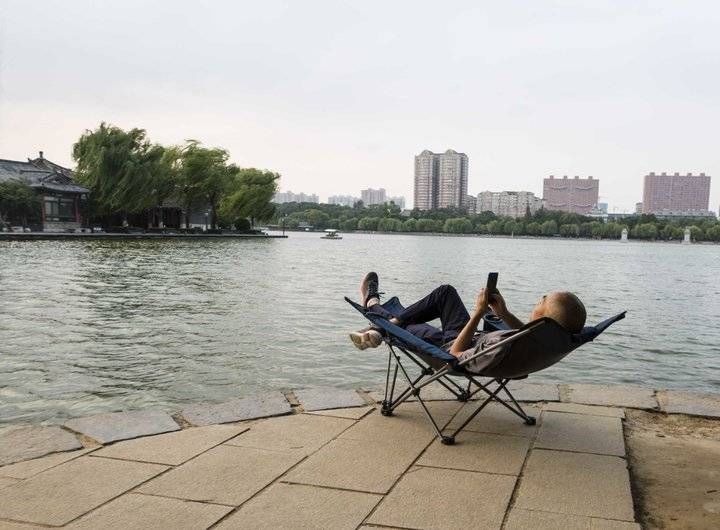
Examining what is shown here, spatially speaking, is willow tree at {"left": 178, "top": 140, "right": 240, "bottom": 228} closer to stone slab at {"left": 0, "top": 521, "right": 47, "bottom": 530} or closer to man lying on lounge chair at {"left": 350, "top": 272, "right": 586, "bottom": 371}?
man lying on lounge chair at {"left": 350, "top": 272, "right": 586, "bottom": 371}

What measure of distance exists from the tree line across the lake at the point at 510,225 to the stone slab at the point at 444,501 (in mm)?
133028

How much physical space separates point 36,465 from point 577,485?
8.78ft

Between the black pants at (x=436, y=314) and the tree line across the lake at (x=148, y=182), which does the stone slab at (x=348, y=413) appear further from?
the tree line across the lake at (x=148, y=182)

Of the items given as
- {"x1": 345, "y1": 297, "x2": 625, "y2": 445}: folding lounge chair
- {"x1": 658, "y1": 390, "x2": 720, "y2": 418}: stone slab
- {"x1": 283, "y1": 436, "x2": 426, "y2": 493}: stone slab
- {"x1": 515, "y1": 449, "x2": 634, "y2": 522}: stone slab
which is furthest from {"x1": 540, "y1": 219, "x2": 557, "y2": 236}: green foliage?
{"x1": 283, "y1": 436, "x2": 426, "y2": 493}: stone slab

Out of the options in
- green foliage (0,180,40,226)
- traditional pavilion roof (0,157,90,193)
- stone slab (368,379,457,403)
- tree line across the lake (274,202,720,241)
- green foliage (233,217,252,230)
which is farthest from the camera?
tree line across the lake (274,202,720,241)

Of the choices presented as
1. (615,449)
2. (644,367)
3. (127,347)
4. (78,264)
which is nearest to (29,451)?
(615,449)

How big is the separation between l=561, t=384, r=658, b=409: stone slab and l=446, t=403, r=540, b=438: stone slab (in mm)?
459

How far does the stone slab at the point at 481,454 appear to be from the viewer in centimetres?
321

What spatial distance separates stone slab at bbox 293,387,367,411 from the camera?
4.34 metres

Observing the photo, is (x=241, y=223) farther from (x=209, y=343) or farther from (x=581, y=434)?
(x=581, y=434)

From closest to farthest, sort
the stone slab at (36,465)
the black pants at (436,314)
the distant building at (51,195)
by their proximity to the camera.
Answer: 1. the stone slab at (36,465)
2. the black pants at (436,314)
3. the distant building at (51,195)

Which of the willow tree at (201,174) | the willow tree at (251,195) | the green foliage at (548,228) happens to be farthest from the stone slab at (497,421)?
the green foliage at (548,228)

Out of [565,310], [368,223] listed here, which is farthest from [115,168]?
[368,223]

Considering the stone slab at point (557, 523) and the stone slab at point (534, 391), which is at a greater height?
the stone slab at point (557, 523)
